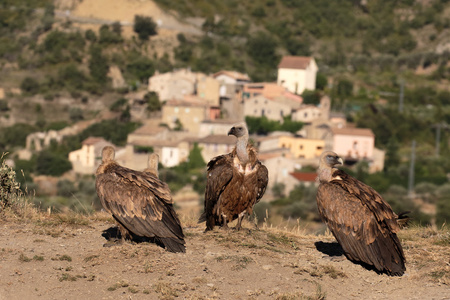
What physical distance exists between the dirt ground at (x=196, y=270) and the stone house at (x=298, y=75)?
8613 centimetres

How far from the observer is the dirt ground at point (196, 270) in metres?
9.16

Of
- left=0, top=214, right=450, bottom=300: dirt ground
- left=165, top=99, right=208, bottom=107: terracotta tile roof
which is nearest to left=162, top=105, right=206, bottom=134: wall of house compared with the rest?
left=165, top=99, right=208, bottom=107: terracotta tile roof

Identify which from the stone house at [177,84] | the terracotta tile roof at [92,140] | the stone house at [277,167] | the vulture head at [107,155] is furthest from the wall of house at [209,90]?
the vulture head at [107,155]

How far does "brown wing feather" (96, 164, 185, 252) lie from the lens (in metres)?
10.0

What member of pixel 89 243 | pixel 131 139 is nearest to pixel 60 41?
pixel 131 139

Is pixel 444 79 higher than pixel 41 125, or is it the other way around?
pixel 444 79

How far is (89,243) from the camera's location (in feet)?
34.8

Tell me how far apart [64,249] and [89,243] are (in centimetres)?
44

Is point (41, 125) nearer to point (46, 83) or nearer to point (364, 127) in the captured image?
point (46, 83)

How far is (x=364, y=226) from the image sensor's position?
10016 mm

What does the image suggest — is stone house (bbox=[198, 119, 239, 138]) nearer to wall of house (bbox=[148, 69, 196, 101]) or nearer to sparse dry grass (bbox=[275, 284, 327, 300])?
wall of house (bbox=[148, 69, 196, 101])

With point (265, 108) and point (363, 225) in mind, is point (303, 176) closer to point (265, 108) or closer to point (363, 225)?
point (265, 108)

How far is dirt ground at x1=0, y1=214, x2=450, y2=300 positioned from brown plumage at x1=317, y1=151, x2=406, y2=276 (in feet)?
0.66

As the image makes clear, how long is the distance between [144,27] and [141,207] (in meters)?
106
